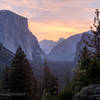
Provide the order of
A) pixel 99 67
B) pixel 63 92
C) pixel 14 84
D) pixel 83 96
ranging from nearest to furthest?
1. pixel 83 96
2. pixel 63 92
3. pixel 99 67
4. pixel 14 84

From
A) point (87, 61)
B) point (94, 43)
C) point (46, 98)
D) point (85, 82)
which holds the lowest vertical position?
point (46, 98)

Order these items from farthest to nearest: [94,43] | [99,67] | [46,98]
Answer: [94,43], [46,98], [99,67]

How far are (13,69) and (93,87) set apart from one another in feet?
91.8

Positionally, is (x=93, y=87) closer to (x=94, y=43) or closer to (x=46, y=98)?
(x=46, y=98)

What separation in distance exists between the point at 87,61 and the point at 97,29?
623 inches

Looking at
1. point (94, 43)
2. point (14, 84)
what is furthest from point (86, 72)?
point (14, 84)

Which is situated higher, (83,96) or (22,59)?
(22,59)

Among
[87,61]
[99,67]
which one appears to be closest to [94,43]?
[87,61]

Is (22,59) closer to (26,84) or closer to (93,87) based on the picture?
(26,84)

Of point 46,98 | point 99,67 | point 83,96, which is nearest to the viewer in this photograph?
point 83,96

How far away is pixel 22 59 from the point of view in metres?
39.1

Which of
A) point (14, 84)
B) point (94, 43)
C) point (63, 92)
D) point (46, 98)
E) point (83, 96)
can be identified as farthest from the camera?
point (14, 84)

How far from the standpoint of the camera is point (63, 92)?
A: 1573 centimetres

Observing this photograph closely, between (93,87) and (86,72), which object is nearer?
(93,87)
